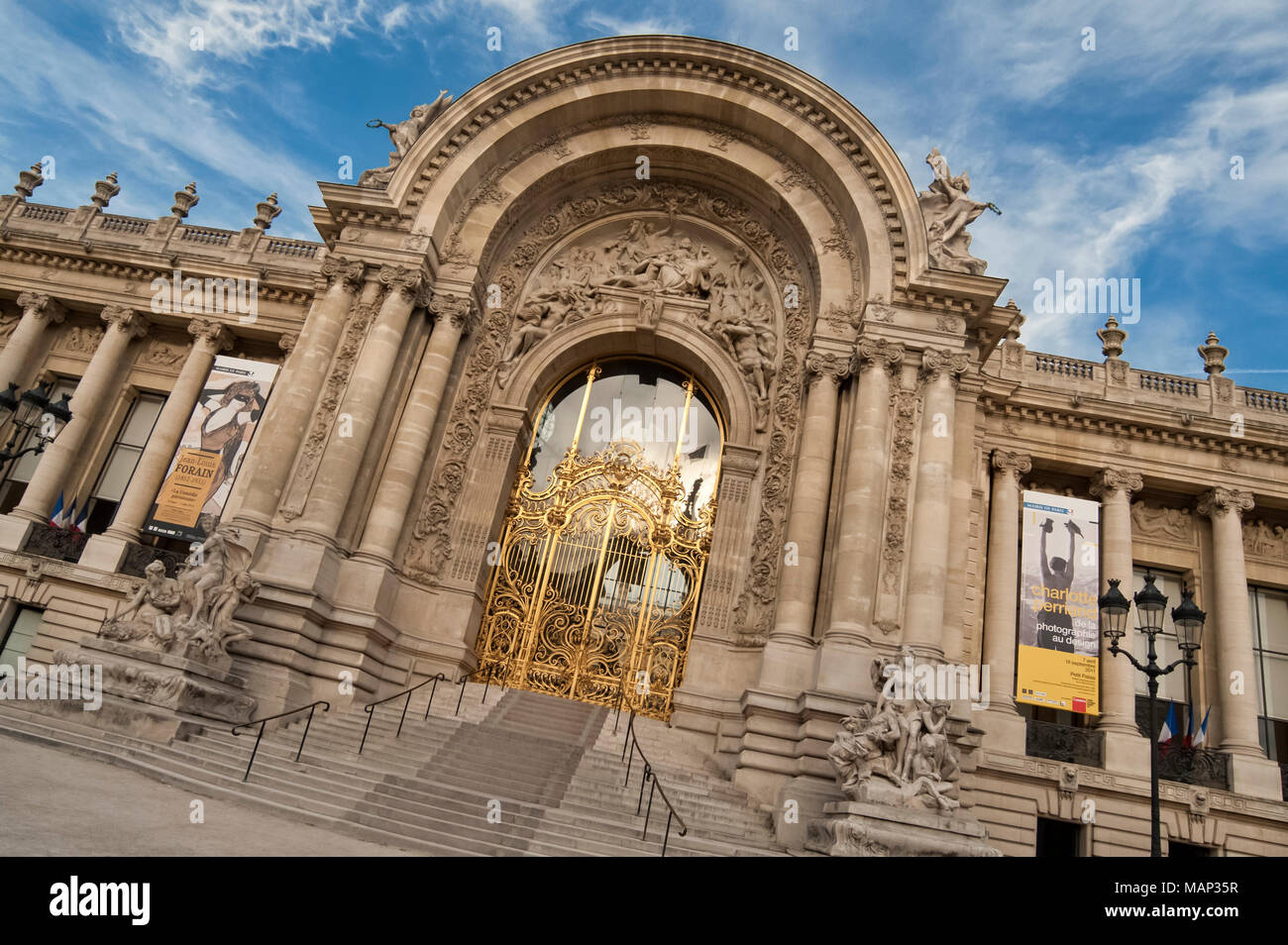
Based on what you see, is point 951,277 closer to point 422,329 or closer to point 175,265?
point 422,329

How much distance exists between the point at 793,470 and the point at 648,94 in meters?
8.48

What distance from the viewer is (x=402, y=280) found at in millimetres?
15992

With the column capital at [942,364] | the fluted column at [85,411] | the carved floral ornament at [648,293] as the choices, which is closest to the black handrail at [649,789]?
the carved floral ornament at [648,293]

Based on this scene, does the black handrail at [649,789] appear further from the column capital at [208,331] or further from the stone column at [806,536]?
the column capital at [208,331]

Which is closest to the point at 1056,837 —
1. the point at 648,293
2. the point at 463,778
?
the point at 463,778

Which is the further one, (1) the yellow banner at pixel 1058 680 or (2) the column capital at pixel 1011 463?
(2) the column capital at pixel 1011 463

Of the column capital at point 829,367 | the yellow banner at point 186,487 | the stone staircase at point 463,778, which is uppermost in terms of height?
the column capital at point 829,367

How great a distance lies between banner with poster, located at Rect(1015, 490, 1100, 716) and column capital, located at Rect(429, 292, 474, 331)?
12183 millimetres

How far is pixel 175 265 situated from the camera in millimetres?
21438

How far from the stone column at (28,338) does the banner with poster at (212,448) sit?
6.02 metres

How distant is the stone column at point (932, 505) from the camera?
13547 mm

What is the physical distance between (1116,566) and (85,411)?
24.1m
